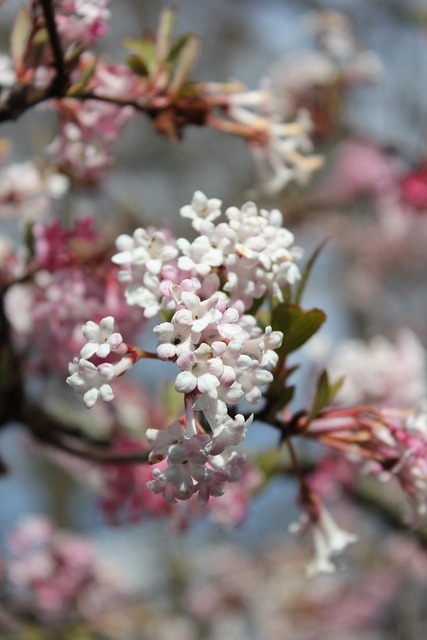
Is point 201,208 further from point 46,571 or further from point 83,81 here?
point 46,571

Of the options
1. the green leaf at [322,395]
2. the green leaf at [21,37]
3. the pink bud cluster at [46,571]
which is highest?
the green leaf at [21,37]

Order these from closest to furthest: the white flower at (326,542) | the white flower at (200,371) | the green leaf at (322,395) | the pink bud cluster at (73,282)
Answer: the white flower at (200,371) < the green leaf at (322,395) < the white flower at (326,542) < the pink bud cluster at (73,282)

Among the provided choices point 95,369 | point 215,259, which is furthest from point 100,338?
point 215,259

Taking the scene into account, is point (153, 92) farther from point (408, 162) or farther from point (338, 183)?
point (338, 183)

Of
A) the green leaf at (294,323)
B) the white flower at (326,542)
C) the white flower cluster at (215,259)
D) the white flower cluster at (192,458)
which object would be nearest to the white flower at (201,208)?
the white flower cluster at (215,259)

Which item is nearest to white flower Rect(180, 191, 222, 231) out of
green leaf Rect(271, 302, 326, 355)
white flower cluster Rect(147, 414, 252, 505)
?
green leaf Rect(271, 302, 326, 355)

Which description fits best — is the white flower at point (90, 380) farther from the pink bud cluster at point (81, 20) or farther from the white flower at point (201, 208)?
the pink bud cluster at point (81, 20)

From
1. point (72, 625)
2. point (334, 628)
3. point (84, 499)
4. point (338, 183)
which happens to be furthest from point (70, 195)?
point (84, 499)

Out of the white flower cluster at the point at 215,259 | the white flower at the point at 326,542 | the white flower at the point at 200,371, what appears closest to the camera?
the white flower at the point at 200,371
